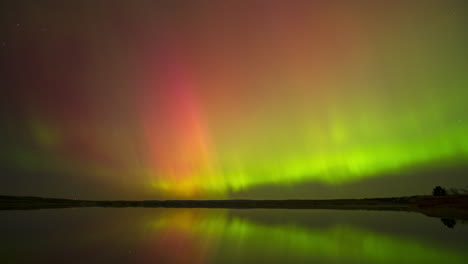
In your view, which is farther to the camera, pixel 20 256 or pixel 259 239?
pixel 259 239

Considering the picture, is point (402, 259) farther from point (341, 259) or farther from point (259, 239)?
point (259, 239)

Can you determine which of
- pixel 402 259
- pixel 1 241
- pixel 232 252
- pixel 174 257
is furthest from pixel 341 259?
pixel 1 241

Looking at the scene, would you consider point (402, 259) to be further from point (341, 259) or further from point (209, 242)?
point (209, 242)

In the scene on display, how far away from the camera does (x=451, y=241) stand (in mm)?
20578

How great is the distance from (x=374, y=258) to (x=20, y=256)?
14804mm

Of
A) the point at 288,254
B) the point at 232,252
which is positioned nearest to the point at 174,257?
the point at 232,252

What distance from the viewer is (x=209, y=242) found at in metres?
20.5

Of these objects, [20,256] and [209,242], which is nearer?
[20,256]

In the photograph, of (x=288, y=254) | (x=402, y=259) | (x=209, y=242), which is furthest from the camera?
(x=209, y=242)

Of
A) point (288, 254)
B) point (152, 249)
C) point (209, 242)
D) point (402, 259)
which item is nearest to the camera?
point (402, 259)

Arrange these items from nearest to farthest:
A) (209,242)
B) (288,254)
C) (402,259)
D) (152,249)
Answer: (402,259), (288,254), (152,249), (209,242)

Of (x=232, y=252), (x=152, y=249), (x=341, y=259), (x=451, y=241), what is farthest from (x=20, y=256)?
(x=451, y=241)

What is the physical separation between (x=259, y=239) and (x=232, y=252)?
480 cm

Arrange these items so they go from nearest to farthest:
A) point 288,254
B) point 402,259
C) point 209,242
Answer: point 402,259 → point 288,254 → point 209,242
